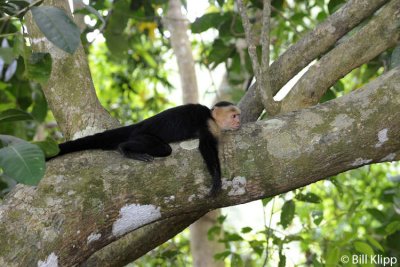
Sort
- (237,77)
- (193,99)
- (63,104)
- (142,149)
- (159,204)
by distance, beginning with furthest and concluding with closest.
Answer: (193,99), (237,77), (63,104), (142,149), (159,204)

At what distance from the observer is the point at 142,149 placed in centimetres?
249

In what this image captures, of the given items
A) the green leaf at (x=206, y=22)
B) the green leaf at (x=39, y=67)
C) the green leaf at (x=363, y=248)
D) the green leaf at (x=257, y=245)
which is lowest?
the green leaf at (x=363, y=248)

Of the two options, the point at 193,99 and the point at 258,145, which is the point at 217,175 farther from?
the point at 193,99

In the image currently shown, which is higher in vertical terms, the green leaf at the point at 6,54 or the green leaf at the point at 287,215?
the green leaf at the point at 6,54

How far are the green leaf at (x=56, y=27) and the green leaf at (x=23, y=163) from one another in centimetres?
32

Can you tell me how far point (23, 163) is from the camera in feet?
5.22

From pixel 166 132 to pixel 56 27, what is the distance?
3.95 feet

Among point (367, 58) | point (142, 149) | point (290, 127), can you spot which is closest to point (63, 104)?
point (142, 149)

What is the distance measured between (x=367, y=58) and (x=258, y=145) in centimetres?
93

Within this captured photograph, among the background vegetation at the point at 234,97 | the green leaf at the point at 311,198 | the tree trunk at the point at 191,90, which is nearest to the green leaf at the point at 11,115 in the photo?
the background vegetation at the point at 234,97

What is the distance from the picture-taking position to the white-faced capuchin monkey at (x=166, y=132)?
2.41 metres

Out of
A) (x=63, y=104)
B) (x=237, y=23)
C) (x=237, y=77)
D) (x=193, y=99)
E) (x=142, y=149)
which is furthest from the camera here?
(x=193, y=99)

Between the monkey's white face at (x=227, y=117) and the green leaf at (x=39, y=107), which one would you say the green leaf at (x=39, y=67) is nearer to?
the monkey's white face at (x=227, y=117)

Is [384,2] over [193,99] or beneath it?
beneath
